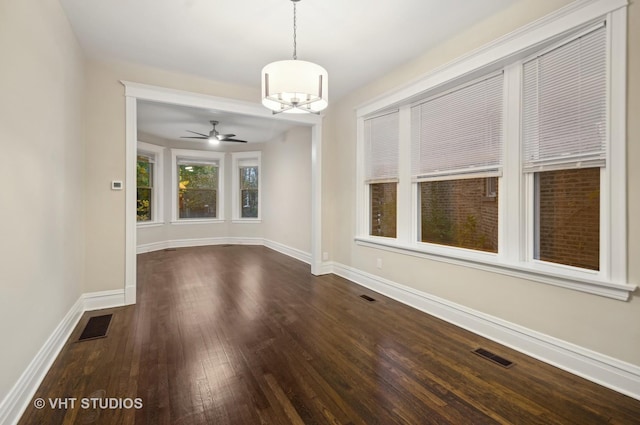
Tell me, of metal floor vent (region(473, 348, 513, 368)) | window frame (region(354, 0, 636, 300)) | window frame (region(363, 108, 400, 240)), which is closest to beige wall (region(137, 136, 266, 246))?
window frame (region(363, 108, 400, 240))

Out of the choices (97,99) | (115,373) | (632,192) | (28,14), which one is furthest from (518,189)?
(97,99)

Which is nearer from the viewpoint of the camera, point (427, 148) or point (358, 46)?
point (358, 46)

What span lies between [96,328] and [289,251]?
4.06m

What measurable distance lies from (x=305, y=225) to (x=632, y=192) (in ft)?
15.7

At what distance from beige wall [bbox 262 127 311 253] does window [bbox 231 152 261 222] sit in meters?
0.32

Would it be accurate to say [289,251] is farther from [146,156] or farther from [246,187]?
[146,156]

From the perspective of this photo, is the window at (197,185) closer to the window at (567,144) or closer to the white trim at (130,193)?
the white trim at (130,193)

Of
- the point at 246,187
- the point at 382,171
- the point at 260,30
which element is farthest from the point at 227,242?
the point at 260,30

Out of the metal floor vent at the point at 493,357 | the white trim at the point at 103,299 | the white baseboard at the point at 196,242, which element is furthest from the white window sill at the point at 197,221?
the metal floor vent at the point at 493,357

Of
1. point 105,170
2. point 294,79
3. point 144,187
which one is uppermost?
point 294,79

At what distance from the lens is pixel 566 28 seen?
2.13 metres

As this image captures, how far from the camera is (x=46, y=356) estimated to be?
213 cm

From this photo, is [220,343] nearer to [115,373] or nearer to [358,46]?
[115,373]

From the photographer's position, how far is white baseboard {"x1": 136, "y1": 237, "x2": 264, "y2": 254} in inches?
278
